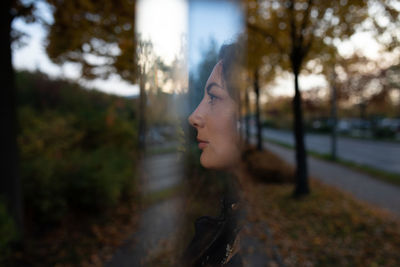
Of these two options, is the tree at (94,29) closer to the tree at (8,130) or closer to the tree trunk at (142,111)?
the tree at (8,130)

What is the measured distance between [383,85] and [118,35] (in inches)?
910

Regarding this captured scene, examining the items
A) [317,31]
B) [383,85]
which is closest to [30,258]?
[317,31]

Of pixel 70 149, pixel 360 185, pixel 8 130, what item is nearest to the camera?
pixel 8 130

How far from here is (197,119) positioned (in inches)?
35.0

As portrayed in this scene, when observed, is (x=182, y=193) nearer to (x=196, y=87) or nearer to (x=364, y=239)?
(x=196, y=87)

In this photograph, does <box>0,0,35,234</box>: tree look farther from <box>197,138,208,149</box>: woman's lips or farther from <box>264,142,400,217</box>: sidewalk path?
<box>264,142,400,217</box>: sidewalk path

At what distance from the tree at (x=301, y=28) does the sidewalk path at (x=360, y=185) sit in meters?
2.48

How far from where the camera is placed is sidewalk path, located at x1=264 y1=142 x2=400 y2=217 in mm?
6548

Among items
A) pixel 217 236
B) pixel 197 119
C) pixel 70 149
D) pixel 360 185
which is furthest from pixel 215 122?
pixel 360 185

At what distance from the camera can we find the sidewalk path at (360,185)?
258 inches

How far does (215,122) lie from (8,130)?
4120mm

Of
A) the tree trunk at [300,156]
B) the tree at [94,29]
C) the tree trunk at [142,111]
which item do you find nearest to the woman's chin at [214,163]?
the tree trunk at [142,111]

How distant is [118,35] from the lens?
4.98 m

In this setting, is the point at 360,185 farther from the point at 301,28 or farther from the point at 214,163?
the point at 214,163
